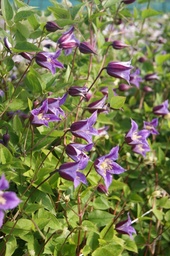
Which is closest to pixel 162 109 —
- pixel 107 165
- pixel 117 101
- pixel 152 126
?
pixel 152 126

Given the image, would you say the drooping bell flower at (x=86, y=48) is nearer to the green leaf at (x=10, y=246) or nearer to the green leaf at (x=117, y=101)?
the green leaf at (x=117, y=101)

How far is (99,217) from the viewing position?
1146mm

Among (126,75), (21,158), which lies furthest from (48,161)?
(126,75)

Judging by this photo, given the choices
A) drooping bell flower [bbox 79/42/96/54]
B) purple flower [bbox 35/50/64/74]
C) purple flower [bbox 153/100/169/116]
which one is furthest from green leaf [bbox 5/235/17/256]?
purple flower [bbox 153/100/169/116]

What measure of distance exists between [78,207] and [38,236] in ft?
0.37

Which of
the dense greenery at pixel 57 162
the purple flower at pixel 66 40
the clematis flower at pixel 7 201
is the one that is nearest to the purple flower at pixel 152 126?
the dense greenery at pixel 57 162

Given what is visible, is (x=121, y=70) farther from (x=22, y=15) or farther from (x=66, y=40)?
(x=22, y=15)

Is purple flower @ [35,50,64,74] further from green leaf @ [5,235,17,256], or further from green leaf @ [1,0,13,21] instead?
green leaf @ [5,235,17,256]

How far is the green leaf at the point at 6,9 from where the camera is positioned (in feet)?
3.32

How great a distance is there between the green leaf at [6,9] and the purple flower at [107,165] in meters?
0.37

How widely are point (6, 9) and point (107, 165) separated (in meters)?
0.41

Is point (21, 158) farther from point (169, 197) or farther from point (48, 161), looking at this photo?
point (169, 197)

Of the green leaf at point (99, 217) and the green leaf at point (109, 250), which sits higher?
the green leaf at point (109, 250)

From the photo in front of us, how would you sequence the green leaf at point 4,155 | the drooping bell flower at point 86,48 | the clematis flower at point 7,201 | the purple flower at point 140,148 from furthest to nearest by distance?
the purple flower at point 140,148
the drooping bell flower at point 86,48
the green leaf at point 4,155
the clematis flower at point 7,201
